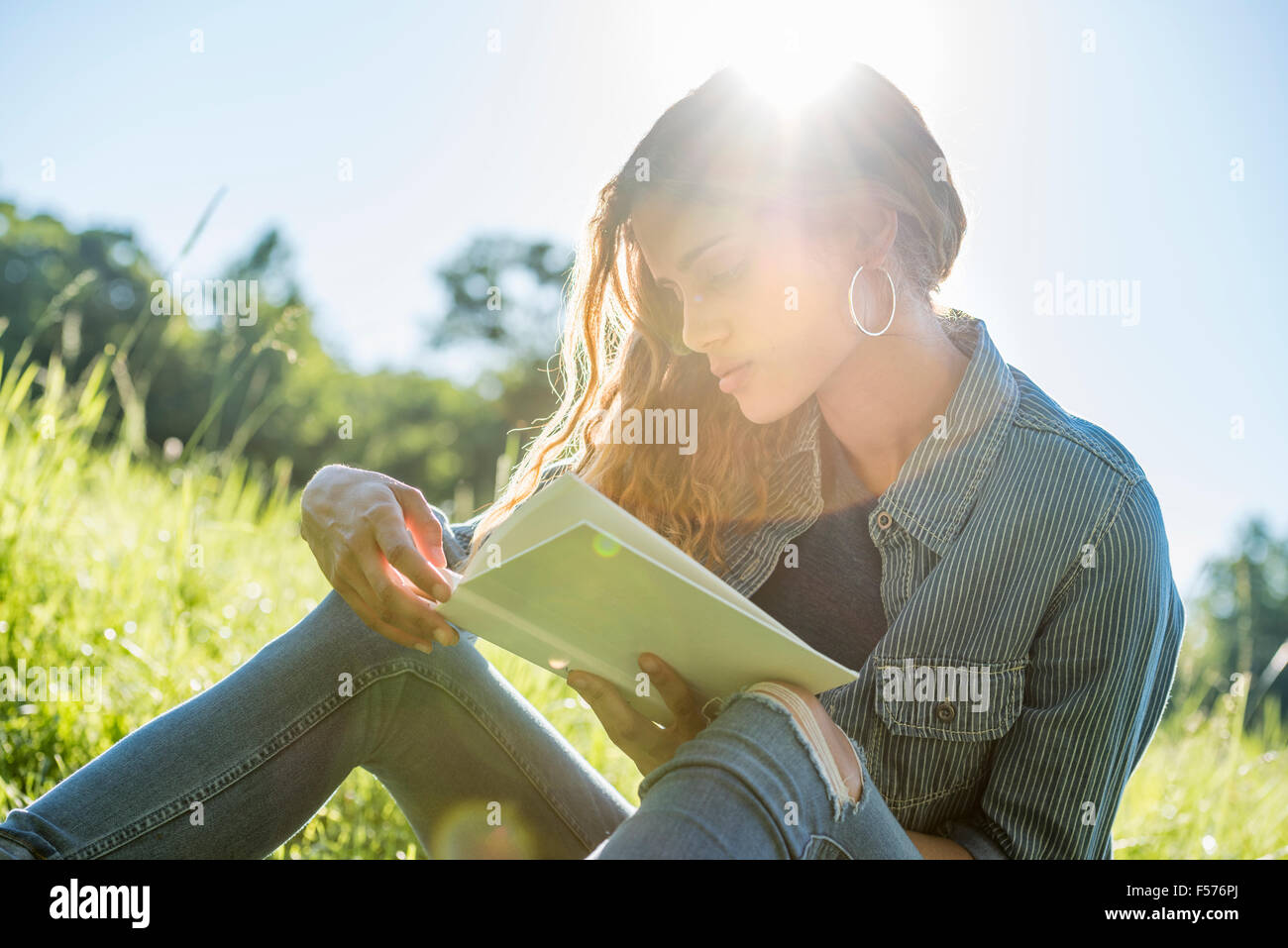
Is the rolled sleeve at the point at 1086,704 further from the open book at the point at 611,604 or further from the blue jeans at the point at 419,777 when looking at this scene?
the open book at the point at 611,604

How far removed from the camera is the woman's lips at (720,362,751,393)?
1.72 meters

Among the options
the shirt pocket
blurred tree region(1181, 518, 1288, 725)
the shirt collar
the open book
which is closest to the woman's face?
the shirt collar

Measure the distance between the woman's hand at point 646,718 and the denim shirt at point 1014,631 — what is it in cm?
31

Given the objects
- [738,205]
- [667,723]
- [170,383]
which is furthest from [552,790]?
[170,383]

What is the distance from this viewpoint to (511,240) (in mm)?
26938

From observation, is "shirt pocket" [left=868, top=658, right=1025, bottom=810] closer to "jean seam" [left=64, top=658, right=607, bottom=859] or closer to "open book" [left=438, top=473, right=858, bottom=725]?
"open book" [left=438, top=473, right=858, bottom=725]

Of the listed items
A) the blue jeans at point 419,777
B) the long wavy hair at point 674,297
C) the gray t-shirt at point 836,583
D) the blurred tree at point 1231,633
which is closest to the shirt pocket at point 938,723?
the gray t-shirt at point 836,583

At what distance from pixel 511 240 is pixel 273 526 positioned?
24.4 meters

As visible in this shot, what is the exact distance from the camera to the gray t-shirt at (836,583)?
66.8 inches

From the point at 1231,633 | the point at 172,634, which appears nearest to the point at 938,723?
the point at 172,634

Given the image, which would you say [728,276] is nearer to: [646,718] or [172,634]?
[646,718]

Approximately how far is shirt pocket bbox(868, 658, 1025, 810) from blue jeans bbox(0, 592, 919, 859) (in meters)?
0.32

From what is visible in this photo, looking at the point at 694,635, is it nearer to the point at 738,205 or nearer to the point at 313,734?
the point at 313,734

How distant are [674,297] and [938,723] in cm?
99
